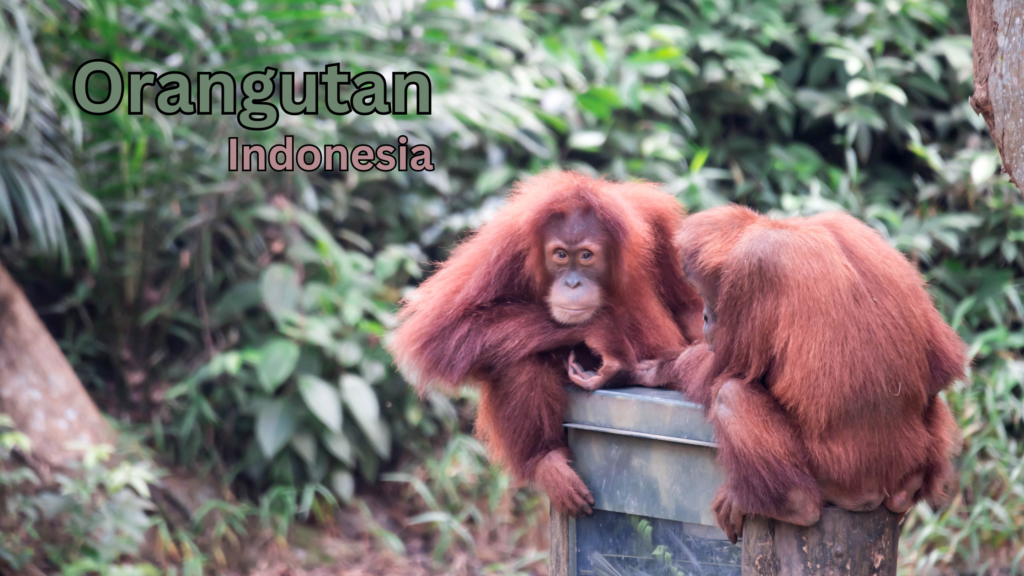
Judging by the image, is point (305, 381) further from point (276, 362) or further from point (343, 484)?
point (343, 484)

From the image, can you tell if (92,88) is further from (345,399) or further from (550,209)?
(550,209)

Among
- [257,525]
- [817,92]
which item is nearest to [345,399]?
[257,525]

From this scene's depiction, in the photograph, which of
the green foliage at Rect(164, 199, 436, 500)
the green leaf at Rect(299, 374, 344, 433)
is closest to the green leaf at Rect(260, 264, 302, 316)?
the green foliage at Rect(164, 199, 436, 500)

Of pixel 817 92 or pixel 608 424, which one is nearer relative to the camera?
pixel 608 424

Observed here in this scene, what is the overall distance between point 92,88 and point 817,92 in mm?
3492

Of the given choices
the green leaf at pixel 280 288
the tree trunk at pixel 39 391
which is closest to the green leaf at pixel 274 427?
the green leaf at pixel 280 288

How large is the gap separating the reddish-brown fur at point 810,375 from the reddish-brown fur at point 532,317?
0.42 m

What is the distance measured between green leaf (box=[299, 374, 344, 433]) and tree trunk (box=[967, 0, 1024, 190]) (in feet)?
8.92

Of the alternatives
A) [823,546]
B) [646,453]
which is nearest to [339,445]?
[646,453]

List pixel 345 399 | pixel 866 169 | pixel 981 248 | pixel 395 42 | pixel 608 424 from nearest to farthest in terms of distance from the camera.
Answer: pixel 608 424 < pixel 345 399 < pixel 981 248 < pixel 395 42 < pixel 866 169

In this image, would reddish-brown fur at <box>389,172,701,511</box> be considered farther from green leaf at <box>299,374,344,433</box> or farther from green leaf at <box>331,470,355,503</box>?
green leaf at <box>331,470,355,503</box>

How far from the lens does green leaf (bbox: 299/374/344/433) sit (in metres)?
3.82

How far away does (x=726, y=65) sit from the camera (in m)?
4.52

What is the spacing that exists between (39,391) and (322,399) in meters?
1.19
